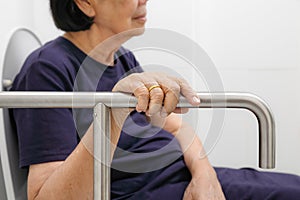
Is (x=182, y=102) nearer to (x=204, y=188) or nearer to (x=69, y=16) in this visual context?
(x=204, y=188)

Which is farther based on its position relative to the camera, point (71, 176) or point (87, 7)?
point (87, 7)

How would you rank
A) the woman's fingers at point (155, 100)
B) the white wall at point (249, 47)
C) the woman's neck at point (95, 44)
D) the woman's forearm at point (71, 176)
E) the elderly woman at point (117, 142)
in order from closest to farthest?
the woman's fingers at point (155, 100), the woman's forearm at point (71, 176), the elderly woman at point (117, 142), the woman's neck at point (95, 44), the white wall at point (249, 47)

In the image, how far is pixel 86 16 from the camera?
923mm

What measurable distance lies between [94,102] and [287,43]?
880 mm

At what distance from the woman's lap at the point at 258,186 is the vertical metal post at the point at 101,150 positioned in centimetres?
39

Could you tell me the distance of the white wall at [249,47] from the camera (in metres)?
1.23

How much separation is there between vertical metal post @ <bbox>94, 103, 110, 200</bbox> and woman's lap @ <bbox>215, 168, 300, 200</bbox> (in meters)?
0.39

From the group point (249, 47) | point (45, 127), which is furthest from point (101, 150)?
point (249, 47)

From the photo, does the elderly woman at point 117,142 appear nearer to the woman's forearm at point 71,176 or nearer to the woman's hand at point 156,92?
the woman's forearm at point 71,176

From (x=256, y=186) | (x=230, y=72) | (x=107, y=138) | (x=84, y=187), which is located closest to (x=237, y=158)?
(x=230, y=72)

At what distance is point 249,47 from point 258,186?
0.52 meters

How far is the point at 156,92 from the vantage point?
459mm

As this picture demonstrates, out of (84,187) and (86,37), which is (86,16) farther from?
(84,187)

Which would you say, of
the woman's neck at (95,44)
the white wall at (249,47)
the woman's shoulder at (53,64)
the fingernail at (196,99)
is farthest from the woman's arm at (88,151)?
the white wall at (249,47)
